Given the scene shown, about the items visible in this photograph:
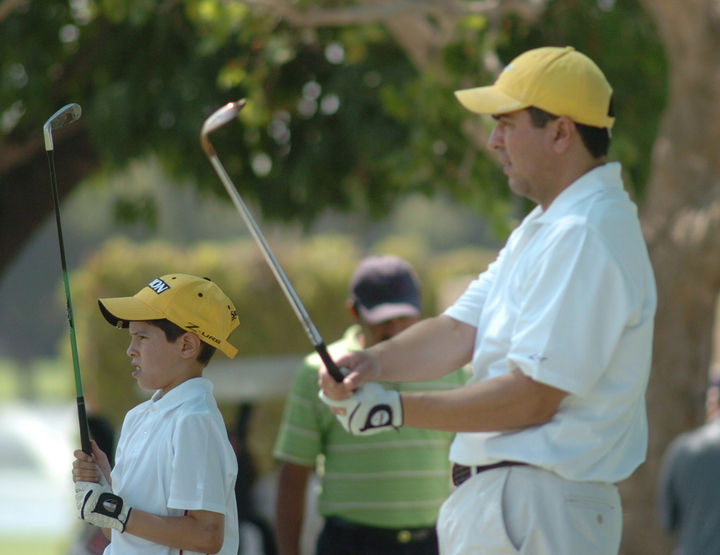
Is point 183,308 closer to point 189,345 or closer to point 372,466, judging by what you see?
point 189,345

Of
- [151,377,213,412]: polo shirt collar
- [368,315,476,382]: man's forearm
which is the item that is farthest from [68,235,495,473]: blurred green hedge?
[151,377,213,412]: polo shirt collar

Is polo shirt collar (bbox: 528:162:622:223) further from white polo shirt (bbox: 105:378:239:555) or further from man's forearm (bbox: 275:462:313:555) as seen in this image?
man's forearm (bbox: 275:462:313:555)

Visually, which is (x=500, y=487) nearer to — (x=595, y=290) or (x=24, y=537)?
(x=595, y=290)

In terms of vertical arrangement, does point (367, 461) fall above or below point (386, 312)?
below

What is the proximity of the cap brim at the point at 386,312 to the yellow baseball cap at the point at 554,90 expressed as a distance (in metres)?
1.40

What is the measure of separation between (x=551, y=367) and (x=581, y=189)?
467 mm

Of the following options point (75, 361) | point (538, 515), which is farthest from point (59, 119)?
point (538, 515)

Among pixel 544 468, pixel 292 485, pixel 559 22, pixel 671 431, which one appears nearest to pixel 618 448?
pixel 544 468

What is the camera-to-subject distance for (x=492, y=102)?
3.10 m

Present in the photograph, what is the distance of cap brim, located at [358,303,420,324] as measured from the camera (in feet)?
14.5

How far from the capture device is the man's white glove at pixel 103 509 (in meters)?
2.75

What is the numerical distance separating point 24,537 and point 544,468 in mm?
16709

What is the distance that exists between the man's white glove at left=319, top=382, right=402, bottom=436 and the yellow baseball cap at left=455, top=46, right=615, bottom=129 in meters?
0.74

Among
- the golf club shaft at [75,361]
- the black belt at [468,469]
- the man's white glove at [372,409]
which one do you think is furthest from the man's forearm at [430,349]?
the golf club shaft at [75,361]
